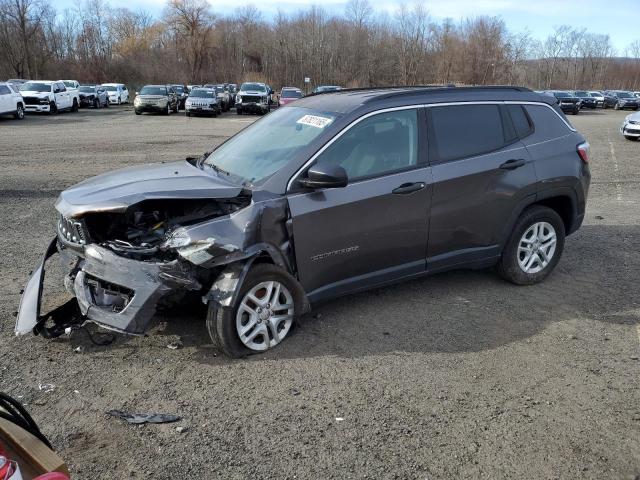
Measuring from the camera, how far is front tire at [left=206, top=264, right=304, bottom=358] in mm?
3793

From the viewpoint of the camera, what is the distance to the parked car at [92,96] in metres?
37.8

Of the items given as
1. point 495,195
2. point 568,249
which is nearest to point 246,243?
point 495,195

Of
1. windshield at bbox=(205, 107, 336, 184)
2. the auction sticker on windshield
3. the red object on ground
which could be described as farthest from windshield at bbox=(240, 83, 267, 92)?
the red object on ground

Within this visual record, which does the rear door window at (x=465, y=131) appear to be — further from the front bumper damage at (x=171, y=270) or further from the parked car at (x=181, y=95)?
the parked car at (x=181, y=95)

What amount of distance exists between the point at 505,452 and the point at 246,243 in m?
2.07

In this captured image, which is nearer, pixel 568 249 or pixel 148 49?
pixel 568 249

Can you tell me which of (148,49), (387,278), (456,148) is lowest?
(387,278)

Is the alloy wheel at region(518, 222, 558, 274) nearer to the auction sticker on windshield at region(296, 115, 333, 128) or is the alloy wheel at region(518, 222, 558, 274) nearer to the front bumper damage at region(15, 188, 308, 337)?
the auction sticker on windshield at region(296, 115, 333, 128)

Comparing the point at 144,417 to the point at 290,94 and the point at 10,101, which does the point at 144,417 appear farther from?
the point at 290,94

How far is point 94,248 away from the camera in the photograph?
3.78 m

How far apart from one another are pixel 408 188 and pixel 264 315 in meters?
1.55

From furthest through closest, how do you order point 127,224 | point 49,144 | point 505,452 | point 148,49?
point 148,49
point 49,144
point 127,224
point 505,452

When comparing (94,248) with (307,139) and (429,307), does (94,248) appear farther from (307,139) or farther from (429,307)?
(429,307)

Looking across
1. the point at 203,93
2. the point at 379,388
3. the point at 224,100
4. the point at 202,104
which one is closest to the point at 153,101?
the point at 203,93
